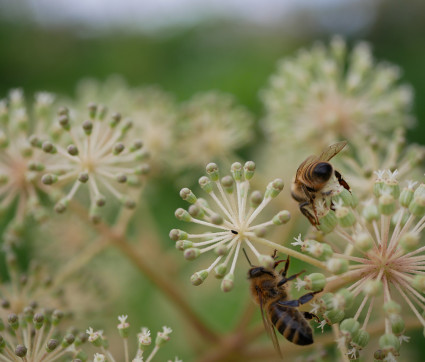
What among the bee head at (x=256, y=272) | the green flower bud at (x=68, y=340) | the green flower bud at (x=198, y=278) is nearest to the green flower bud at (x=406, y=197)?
the bee head at (x=256, y=272)

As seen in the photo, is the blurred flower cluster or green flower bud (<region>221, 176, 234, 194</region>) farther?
green flower bud (<region>221, 176, 234, 194</region>)

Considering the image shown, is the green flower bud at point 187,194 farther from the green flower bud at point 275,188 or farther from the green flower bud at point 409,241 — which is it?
the green flower bud at point 409,241

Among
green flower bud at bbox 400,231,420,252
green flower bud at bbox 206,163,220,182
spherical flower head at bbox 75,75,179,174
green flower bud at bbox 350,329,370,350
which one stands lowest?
green flower bud at bbox 350,329,370,350

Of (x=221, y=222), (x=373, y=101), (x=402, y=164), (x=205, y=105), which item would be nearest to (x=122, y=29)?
(x=205, y=105)

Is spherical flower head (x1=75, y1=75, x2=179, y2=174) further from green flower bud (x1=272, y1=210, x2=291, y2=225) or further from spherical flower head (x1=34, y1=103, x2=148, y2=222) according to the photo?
green flower bud (x1=272, y1=210, x2=291, y2=225)

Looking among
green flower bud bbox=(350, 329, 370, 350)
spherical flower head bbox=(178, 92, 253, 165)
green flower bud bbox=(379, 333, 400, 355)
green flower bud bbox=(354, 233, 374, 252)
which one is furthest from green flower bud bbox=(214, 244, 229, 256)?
spherical flower head bbox=(178, 92, 253, 165)
